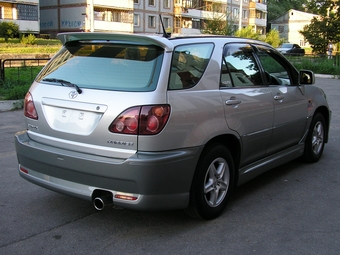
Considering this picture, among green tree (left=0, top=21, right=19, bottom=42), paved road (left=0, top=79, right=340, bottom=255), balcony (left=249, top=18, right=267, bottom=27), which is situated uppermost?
balcony (left=249, top=18, right=267, bottom=27)

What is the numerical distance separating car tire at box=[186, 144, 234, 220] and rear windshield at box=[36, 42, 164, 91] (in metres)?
0.90

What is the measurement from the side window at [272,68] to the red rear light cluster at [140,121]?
2.06 meters

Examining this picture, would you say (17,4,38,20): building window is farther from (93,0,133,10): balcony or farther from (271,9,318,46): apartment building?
(271,9,318,46): apartment building

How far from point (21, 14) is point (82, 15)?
8986mm

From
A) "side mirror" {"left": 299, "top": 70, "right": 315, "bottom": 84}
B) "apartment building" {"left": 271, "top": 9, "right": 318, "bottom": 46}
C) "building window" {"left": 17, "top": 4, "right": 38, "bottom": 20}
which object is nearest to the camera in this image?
"side mirror" {"left": 299, "top": 70, "right": 315, "bottom": 84}

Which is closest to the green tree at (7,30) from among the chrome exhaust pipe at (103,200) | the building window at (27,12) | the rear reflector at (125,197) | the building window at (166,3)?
the building window at (27,12)

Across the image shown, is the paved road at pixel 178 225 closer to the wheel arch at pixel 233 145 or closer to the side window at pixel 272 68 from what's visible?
the wheel arch at pixel 233 145

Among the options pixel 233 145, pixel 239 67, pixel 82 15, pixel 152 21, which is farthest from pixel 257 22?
pixel 233 145

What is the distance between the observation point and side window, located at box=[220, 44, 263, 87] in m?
4.55

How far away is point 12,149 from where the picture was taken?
6.98 meters

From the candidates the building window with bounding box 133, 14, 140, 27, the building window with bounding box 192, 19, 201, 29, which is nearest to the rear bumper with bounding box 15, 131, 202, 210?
the building window with bounding box 133, 14, 140, 27

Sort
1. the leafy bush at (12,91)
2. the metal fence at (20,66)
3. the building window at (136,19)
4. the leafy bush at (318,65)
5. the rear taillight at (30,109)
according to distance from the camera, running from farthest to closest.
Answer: the building window at (136,19) < the leafy bush at (318,65) < the metal fence at (20,66) < the leafy bush at (12,91) < the rear taillight at (30,109)

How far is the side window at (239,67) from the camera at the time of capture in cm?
455

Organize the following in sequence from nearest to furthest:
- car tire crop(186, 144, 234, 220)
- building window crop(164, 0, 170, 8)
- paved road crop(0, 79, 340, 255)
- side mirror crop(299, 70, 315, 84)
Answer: paved road crop(0, 79, 340, 255), car tire crop(186, 144, 234, 220), side mirror crop(299, 70, 315, 84), building window crop(164, 0, 170, 8)
